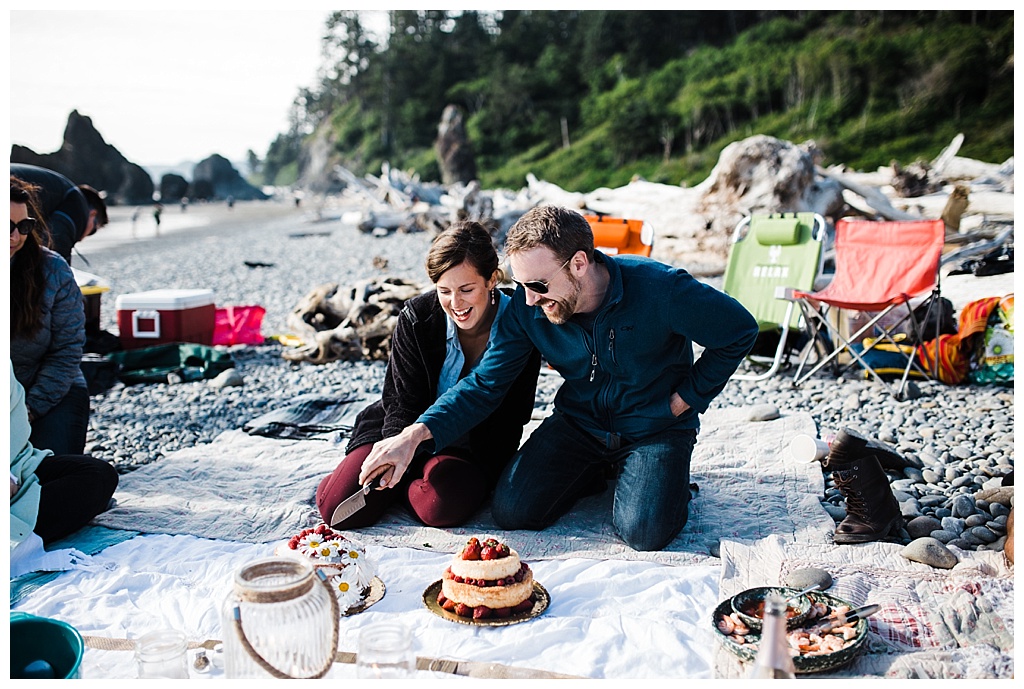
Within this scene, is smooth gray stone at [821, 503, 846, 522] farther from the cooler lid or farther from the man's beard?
the cooler lid

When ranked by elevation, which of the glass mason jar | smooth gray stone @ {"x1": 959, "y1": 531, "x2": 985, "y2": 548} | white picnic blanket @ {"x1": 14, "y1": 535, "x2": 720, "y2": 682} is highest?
the glass mason jar

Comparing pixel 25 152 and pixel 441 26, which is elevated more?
pixel 441 26

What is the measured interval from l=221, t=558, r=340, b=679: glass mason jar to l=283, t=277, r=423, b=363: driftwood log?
15.8 feet

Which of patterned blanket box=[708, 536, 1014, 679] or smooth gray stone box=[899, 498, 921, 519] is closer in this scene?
patterned blanket box=[708, 536, 1014, 679]

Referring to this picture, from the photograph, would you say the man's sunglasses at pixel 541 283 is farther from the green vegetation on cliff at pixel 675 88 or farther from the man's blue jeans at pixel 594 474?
the green vegetation on cliff at pixel 675 88

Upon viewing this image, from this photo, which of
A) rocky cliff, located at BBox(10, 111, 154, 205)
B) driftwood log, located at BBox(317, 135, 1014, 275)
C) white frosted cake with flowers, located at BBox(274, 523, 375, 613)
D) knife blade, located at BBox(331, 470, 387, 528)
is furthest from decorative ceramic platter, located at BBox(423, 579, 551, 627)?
rocky cliff, located at BBox(10, 111, 154, 205)

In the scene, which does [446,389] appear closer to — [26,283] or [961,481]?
[26,283]

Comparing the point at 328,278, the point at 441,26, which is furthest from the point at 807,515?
the point at 441,26

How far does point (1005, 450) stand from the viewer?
4156 millimetres

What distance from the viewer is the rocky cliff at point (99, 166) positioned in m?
52.5

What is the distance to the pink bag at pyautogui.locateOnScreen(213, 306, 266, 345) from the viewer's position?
301 inches

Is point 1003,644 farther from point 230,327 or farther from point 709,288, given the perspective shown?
A: point 230,327

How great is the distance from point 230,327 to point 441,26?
47.3 meters

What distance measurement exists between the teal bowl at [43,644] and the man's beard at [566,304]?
1.74 metres
